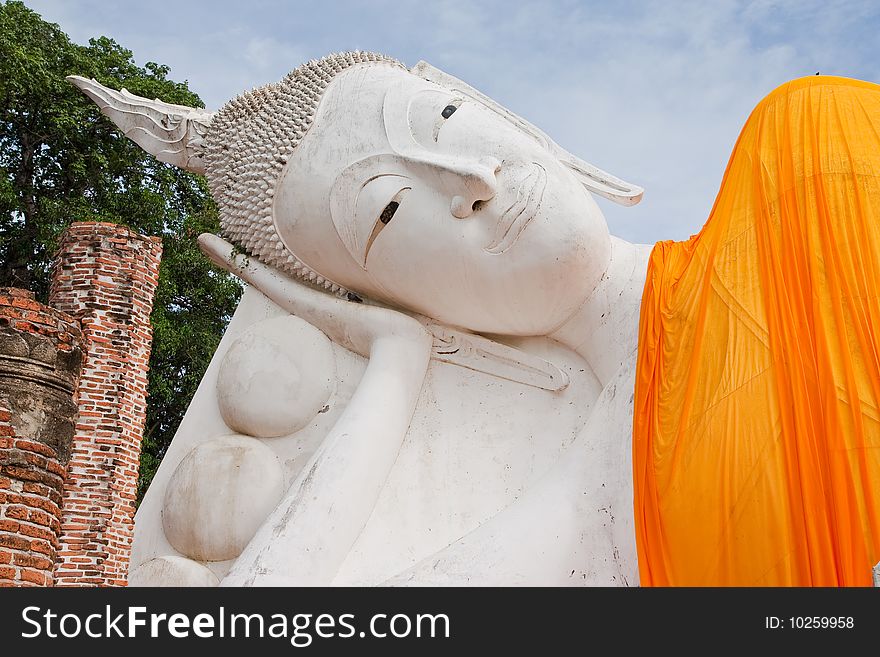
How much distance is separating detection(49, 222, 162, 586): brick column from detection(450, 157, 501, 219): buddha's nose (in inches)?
150

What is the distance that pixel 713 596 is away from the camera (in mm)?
2688

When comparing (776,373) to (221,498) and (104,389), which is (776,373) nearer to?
(221,498)

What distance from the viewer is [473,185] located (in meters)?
3.38

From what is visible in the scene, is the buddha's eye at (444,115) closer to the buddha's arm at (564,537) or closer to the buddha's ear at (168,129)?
the buddha's ear at (168,129)

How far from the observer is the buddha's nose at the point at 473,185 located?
3.38 meters

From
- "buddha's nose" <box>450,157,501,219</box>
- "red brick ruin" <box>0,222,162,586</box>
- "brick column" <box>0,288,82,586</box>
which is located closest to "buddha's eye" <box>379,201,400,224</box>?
"buddha's nose" <box>450,157,501,219</box>

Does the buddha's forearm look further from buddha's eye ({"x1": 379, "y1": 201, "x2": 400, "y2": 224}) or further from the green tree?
Answer: the green tree

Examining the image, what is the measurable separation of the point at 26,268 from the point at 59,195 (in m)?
0.96

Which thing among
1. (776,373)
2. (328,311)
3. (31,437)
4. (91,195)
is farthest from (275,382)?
(91,195)

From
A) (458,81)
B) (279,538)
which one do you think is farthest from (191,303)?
(279,538)

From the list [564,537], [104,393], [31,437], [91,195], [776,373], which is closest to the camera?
[776,373]

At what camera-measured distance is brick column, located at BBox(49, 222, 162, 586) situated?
6.33 m

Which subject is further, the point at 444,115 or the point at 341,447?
the point at 444,115

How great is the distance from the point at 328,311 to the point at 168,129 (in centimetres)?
109
